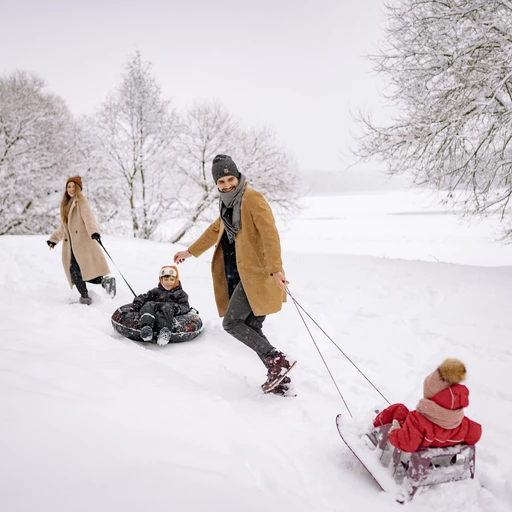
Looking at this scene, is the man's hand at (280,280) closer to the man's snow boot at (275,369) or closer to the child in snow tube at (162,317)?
the man's snow boot at (275,369)

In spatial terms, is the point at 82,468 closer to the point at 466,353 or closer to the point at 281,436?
the point at 281,436

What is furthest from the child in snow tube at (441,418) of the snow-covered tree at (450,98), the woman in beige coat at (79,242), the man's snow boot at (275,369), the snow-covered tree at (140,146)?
the snow-covered tree at (140,146)

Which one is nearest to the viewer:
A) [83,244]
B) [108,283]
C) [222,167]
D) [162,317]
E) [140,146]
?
[222,167]

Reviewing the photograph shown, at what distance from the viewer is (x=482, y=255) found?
1563cm

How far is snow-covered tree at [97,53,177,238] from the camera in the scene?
18.0 meters

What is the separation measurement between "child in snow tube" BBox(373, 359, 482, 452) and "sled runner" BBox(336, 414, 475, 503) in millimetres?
63

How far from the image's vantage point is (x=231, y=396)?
341cm

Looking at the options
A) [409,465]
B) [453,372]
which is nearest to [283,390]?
[409,465]

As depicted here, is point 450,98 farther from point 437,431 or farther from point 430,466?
point 430,466

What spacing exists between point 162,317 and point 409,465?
3238 millimetres

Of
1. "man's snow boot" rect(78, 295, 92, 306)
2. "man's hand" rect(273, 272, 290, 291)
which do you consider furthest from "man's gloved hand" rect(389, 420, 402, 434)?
"man's snow boot" rect(78, 295, 92, 306)

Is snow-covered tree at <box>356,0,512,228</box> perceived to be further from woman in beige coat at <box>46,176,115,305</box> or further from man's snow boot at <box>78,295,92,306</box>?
man's snow boot at <box>78,295,92,306</box>

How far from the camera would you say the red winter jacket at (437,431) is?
2.26m

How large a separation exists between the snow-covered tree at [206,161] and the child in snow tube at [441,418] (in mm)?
17580
